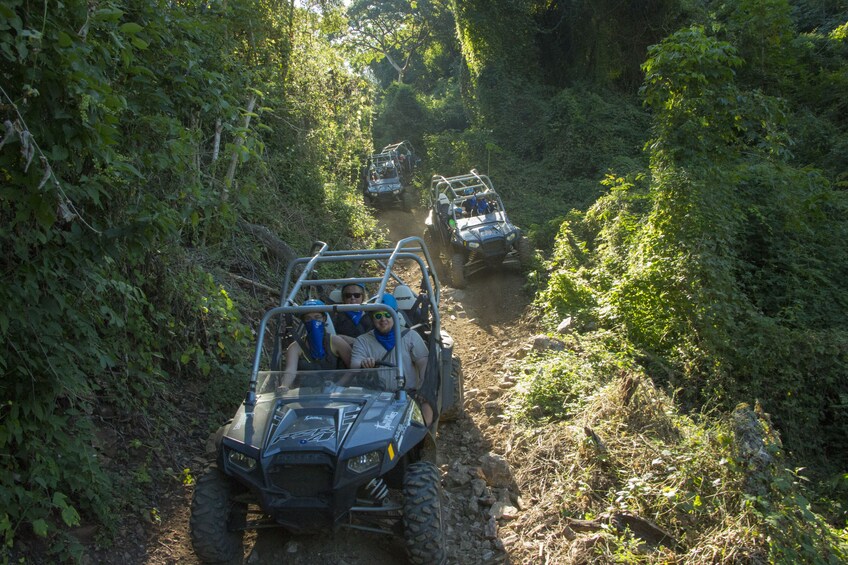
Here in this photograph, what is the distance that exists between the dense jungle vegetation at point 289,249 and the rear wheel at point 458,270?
1.45 metres

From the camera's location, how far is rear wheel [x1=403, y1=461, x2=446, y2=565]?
378cm

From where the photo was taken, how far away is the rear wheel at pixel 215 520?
12.5 feet

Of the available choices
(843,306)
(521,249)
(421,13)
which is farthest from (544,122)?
(421,13)

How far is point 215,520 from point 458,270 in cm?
788

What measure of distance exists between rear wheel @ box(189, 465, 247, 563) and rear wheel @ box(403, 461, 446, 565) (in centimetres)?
106

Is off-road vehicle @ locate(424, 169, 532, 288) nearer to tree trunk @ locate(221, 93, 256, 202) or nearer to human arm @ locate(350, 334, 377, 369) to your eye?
tree trunk @ locate(221, 93, 256, 202)

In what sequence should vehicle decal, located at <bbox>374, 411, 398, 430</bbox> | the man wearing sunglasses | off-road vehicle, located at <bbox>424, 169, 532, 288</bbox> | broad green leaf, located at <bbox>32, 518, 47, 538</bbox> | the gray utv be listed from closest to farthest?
1. broad green leaf, located at <bbox>32, 518, 47, 538</bbox>
2. vehicle decal, located at <bbox>374, 411, 398, 430</bbox>
3. the man wearing sunglasses
4. off-road vehicle, located at <bbox>424, 169, 532, 288</bbox>
5. the gray utv

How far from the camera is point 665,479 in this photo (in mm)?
4375

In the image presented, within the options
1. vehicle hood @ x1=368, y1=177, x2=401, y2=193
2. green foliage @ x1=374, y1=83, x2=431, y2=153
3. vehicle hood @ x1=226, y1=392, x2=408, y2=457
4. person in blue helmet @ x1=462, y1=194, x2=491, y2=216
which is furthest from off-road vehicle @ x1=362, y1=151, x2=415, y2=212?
vehicle hood @ x1=226, y1=392, x2=408, y2=457

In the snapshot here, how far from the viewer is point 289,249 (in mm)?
9227

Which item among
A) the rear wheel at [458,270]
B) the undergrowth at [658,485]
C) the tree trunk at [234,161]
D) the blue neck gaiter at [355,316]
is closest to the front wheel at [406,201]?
the rear wheel at [458,270]

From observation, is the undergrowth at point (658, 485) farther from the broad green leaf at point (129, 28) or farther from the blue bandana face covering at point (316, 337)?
the broad green leaf at point (129, 28)

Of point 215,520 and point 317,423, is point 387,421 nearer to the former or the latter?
point 317,423

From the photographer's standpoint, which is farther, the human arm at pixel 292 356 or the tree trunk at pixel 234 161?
the tree trunk at pixel 234 161
